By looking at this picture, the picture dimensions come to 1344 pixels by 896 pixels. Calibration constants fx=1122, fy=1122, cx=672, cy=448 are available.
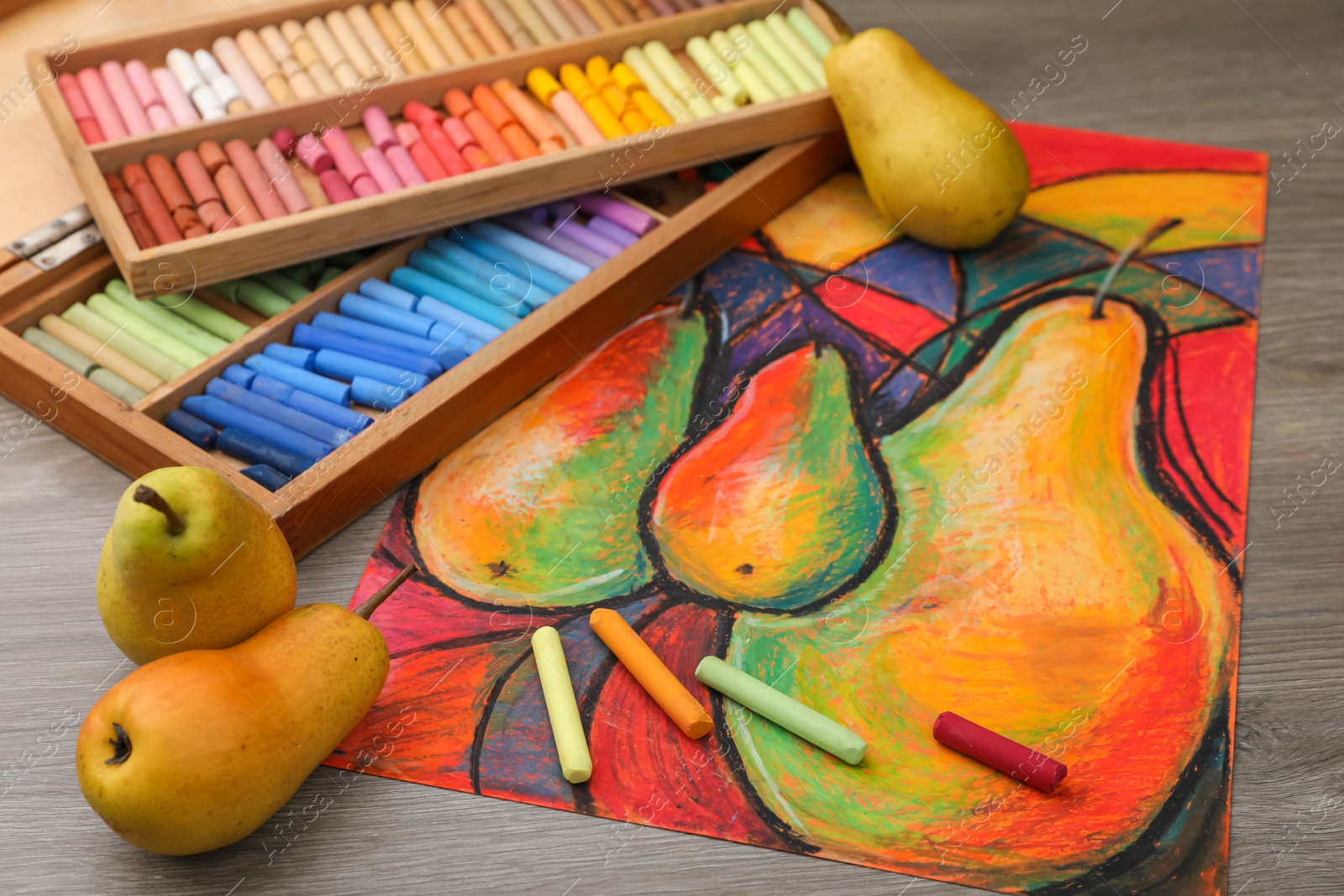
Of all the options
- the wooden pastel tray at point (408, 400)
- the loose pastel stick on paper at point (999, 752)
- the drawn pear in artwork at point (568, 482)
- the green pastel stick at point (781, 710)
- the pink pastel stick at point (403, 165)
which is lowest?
the loose pastel stick on paper at point (999, 752)

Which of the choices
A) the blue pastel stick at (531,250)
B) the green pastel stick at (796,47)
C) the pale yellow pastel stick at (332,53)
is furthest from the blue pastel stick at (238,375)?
the green pastel stick at (796,47)

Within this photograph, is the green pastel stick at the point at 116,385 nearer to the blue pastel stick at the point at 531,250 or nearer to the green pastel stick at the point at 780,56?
the blue pastel stick at the point at 531,250

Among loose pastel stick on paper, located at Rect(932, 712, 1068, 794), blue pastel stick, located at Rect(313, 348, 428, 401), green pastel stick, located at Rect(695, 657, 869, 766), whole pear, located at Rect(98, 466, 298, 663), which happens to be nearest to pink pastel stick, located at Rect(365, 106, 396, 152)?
blue pastel stick, located at Rect(313, 348, 428, 401)

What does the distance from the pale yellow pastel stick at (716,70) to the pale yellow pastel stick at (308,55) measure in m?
0.49

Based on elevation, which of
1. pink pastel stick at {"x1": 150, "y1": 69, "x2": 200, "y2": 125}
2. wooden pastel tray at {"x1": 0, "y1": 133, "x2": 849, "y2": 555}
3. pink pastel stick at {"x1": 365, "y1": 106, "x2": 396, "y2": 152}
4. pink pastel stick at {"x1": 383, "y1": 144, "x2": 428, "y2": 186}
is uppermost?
pink pastel stick at {"x1": 150, "y1": 69, "x2": 200, "y2": 125}

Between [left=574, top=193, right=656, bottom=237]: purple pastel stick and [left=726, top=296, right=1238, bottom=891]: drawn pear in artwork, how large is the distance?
42 centimetres

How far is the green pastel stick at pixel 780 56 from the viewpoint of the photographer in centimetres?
150

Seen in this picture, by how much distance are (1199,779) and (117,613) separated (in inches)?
35.1

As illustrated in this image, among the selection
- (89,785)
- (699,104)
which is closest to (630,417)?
(699,104)

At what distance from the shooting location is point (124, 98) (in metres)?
1.43

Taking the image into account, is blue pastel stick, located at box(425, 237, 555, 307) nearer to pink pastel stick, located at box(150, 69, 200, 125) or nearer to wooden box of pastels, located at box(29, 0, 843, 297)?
wooden box of pastels, located at box(29, 0, 843, 297)

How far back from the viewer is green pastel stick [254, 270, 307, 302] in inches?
52.8

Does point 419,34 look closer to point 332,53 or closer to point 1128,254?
point 332,53

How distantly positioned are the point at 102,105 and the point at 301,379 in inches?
20.1
